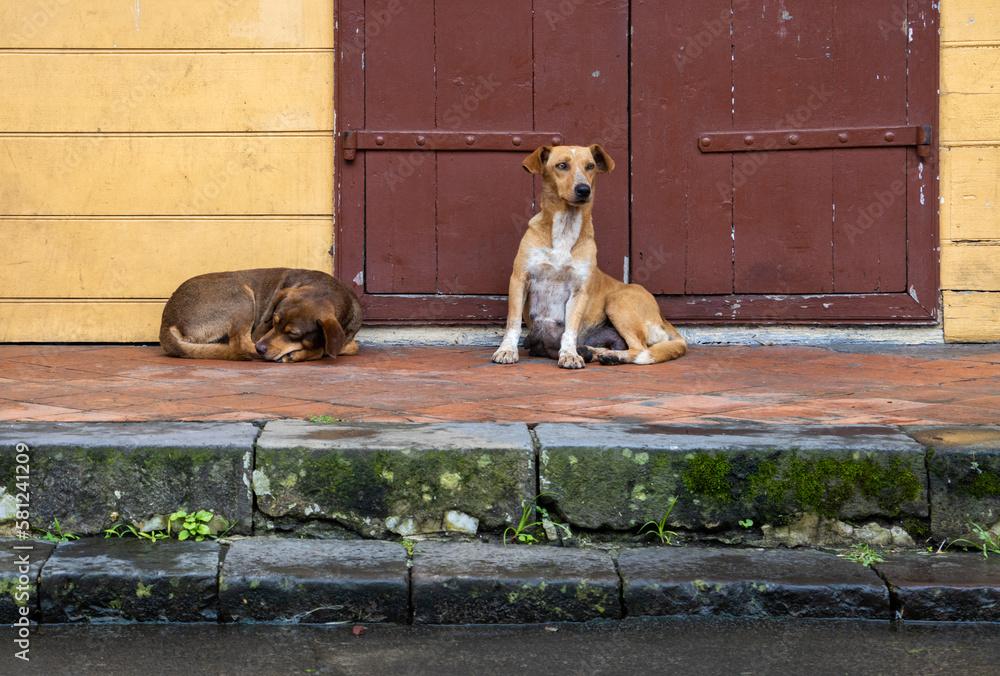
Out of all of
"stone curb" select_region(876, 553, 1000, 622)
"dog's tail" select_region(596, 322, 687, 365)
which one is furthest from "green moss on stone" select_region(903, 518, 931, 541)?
"dog's tail" select_region(596, 322, 687, 365)

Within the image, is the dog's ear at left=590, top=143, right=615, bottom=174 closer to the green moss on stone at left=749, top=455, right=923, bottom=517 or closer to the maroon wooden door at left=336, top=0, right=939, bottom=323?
the maroon wooden door at left=336, top=0, right=939, bottom=323

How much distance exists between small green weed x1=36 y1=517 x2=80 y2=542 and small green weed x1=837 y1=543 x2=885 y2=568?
6.66ft

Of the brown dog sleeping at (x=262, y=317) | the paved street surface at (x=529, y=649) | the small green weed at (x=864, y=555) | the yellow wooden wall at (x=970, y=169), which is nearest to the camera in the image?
the paved street surface at (x=529, y=649)

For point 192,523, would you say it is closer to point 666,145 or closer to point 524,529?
point 524,529

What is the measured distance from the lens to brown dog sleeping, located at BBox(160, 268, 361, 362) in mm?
5660

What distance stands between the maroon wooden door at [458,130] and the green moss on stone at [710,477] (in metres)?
3.10

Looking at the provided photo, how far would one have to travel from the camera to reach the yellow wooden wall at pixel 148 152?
619 cm

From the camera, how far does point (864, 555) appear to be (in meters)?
3.14

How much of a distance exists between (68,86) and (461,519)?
4020 millimetres

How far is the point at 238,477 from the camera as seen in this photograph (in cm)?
328

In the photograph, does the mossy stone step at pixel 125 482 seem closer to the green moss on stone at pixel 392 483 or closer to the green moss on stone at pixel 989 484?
the green moss on stone at pixel 392 483

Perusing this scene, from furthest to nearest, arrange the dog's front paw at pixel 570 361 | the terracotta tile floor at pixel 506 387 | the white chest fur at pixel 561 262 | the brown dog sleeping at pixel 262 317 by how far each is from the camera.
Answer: the white chest fur at pixel 561 262 → the brown dog sleeping at pixel 262 317 → the dog's front paw at pixel 570 361 → the terracotta tile floor at pixel 506 387

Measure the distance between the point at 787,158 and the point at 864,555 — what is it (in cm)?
342

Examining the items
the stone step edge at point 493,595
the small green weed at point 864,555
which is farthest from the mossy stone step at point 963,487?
the stone step edge at point 493,595
